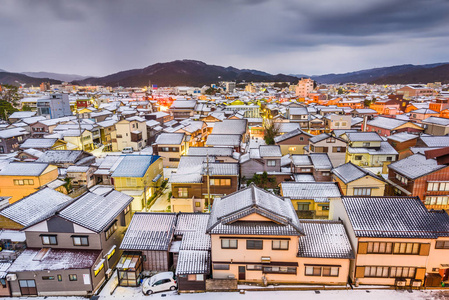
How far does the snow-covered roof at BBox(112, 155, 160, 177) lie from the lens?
89.6 ft

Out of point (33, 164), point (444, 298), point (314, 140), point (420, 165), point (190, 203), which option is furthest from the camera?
point (314, 140)

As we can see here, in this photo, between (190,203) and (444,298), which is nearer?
(444,298)

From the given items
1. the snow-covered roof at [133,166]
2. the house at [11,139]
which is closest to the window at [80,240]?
the snow-covered roof at [133,166]

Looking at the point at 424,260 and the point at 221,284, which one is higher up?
the point at 424,260

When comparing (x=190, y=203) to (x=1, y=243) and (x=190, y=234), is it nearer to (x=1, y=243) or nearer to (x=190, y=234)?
(x=190, y=234)

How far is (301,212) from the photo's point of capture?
2412cm

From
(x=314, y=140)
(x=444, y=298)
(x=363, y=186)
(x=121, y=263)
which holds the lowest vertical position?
(x=444, y=298)

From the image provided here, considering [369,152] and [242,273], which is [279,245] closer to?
[242,273]

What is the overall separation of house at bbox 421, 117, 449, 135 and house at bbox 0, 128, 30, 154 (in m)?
76.9

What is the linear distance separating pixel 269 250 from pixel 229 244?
2.46 m

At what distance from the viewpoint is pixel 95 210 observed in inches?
703

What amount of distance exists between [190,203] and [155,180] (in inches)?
250

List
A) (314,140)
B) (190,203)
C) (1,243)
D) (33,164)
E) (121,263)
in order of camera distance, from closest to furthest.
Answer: (121,263)
(1,243)
(190,203)
(33,164)
(314,140)

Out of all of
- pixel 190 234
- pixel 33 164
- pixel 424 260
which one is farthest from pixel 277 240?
pixel 33 164
